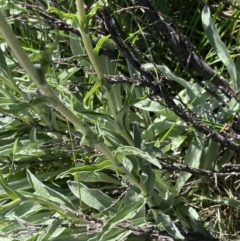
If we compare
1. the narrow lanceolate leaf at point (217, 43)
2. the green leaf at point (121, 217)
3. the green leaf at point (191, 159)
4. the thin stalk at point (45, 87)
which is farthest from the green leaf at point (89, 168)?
the narrow lanceolate leaf at point (217, 43)

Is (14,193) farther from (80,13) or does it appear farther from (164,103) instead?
(164,103)

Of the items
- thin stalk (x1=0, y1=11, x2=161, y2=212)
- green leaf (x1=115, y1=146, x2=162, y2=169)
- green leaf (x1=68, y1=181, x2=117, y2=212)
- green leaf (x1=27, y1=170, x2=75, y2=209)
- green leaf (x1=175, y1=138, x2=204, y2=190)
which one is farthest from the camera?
green leaf (x1=175, y1=138, x2=204, y2=190)

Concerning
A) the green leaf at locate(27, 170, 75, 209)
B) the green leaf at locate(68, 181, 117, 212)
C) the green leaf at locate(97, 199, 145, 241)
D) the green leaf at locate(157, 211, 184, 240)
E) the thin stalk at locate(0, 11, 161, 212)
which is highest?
the thin stalk at locate(0, 11, 161, 212)

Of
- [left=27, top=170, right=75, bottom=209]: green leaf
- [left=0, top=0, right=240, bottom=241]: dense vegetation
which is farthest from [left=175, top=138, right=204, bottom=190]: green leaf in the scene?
[left=27, top=170, right=75, bottom=209]: green leaf

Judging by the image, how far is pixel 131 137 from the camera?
1767mm

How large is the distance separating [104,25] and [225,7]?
0.83 meters

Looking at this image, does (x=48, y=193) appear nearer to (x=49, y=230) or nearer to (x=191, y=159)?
(x=49, y=230)

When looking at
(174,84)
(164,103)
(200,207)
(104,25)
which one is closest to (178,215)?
(200,207)

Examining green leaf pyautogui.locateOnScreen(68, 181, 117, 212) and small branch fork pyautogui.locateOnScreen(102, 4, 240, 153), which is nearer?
small branch fork pyautogui.locateOnScreen(102, 4, 240, 153)

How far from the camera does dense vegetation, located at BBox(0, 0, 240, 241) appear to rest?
1688 millimetres

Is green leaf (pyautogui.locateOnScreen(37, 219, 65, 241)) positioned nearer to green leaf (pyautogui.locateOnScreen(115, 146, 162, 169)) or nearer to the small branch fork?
green leaf (pyautogui.locateOnScreen(115, 146, 162, 169))

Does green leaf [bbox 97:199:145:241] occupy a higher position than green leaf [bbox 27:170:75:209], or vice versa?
green leaf [bbox 27:170:75:209]

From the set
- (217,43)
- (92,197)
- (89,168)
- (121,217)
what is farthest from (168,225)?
(217,43)

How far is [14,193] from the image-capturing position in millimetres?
1451
